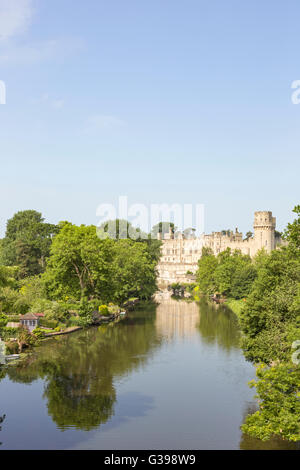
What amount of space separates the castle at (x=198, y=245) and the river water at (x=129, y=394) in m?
81.2

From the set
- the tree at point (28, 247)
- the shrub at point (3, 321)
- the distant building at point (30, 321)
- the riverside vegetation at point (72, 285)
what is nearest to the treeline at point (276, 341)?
the riverside vegetation at point (72, 285)

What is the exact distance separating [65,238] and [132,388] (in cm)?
3115

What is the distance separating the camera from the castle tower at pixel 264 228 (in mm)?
128875

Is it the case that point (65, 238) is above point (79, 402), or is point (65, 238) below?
above

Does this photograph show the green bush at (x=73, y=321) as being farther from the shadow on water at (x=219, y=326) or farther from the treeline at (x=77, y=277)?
the shadow on water at (x=219, y=326)

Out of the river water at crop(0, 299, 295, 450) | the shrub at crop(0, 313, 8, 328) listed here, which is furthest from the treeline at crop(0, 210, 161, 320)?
the river water at crop(0, 299, 295, 450)

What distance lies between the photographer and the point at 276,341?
29312mm

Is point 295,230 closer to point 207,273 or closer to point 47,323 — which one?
point 47,323

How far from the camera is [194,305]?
87312 mm

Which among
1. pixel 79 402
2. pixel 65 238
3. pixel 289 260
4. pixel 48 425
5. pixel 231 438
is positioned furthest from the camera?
pixel 65 238

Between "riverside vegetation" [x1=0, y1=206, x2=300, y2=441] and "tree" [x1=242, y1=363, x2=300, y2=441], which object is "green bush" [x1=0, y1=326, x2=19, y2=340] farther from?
"tree" [x1=242, y1=363, x2=300, y2=441]

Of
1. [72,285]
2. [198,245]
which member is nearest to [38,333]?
[72,285]
